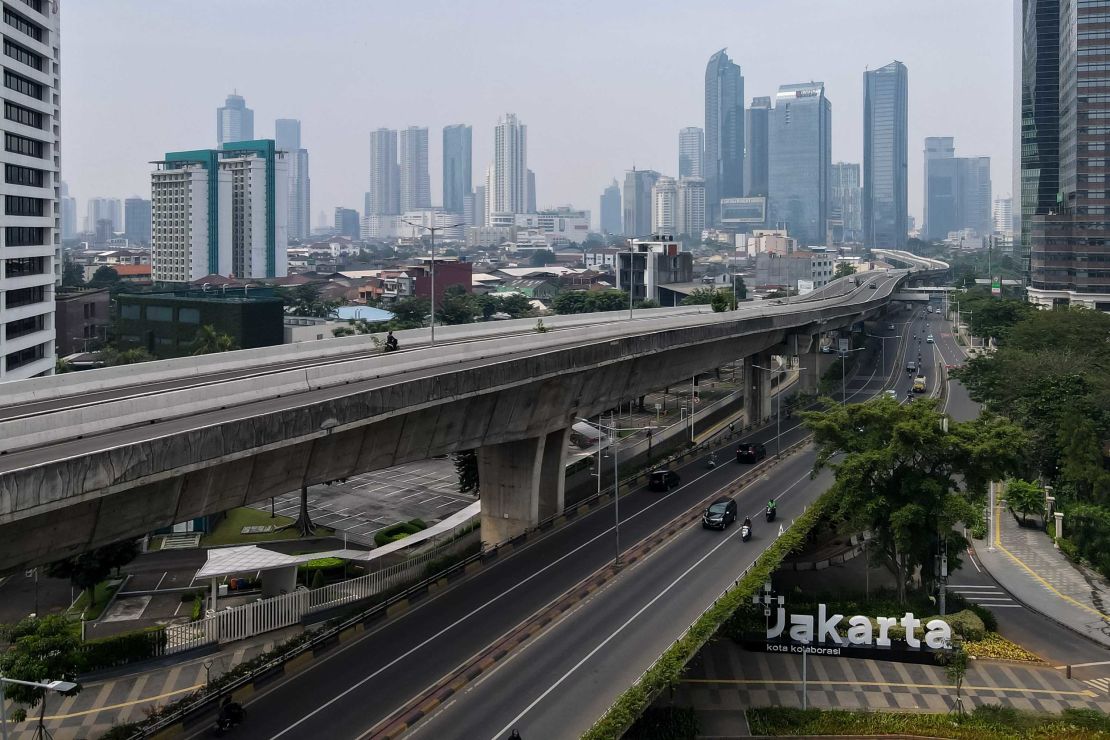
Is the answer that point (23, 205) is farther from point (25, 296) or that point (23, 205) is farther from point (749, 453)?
point (749, 453)

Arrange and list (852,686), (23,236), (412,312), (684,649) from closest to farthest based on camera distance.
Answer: (684,649) → (852,686) → (23,236) → (412,312)

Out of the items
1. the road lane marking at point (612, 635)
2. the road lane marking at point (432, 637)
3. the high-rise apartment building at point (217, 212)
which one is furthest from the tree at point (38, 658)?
the high-rise apartment building at point (217, 212)

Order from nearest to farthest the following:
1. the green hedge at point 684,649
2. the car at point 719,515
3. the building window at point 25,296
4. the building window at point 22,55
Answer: the green hedge at point 684,649 < the car at point 719,515 < the building window at point 22,55 < the building window at point 25,296

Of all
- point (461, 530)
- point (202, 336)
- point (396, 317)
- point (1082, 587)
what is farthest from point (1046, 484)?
point (396, 317)

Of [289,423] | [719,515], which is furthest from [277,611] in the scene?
[719,515]

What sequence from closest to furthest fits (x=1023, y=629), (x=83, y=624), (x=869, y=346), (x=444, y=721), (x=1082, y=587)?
(x=444, y=721) < (x=83, y=624) < (x=1023, y=629) < (x=1082, y=587) < (x=869, y=346)

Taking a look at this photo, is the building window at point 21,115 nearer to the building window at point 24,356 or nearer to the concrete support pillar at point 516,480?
the building window at point 24,356

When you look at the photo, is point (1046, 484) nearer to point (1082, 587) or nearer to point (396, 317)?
point (1082, 587)
